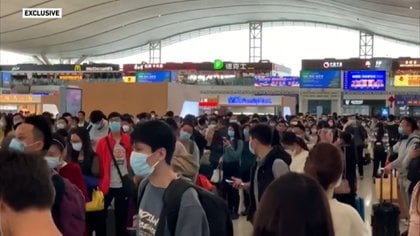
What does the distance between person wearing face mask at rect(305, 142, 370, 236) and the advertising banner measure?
36722mm

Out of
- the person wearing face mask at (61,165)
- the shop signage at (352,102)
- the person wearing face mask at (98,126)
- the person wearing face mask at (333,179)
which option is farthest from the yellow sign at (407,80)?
the person wearing face mask at (333,179)

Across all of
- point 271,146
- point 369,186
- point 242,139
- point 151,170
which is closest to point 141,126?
point 151,170

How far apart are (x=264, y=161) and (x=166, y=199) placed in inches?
112

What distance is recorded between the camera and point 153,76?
43188mm

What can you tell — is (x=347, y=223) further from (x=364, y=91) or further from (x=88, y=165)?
(x=364, y=91)

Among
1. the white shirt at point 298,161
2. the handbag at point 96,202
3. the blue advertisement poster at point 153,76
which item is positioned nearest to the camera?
the handbag at point 96,202

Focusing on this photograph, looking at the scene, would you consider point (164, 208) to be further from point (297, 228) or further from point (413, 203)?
point (413, 203)

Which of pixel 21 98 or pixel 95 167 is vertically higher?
pixel 21 98

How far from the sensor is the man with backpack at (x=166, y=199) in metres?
3.01

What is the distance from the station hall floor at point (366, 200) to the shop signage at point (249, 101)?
1191 centimetres

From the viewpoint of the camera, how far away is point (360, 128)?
1681 cm

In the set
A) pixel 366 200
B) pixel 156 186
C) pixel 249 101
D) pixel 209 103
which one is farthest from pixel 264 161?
pixel 249 101

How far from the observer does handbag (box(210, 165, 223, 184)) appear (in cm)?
997

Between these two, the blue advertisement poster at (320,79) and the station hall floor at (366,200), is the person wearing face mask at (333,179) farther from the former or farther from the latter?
the blue advertisement poster at (320,79)
